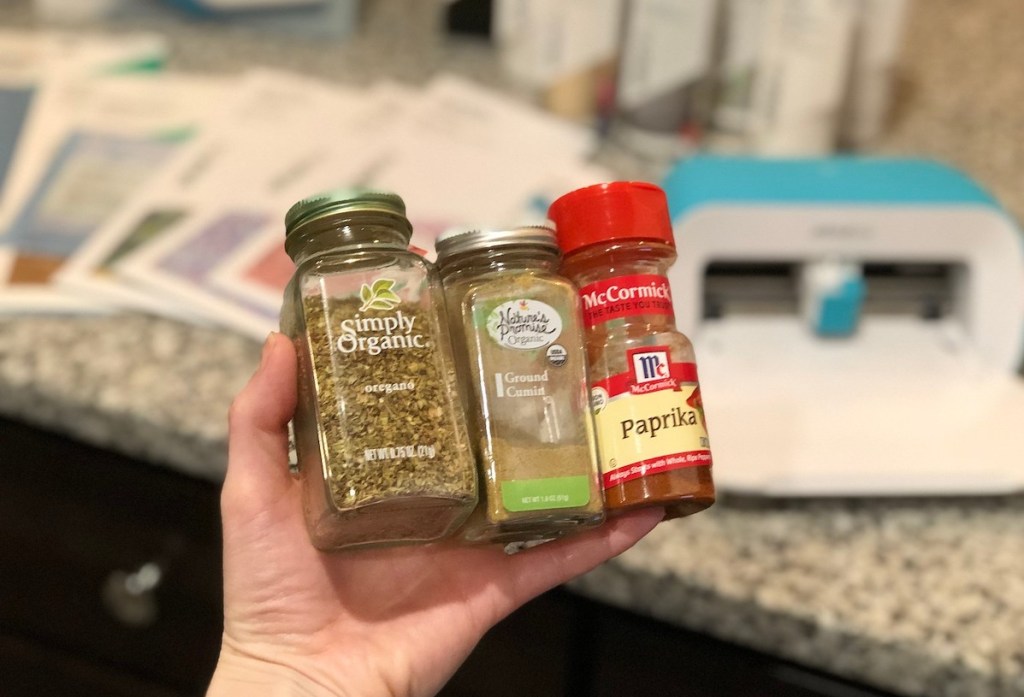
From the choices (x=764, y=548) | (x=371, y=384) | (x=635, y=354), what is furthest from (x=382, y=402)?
(x=764, y=548)

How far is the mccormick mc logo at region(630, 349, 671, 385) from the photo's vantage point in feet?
1.53

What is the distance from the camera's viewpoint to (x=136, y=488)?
2.65 ft

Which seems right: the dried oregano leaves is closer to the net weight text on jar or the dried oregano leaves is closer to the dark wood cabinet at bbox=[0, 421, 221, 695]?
the net weight text on jar

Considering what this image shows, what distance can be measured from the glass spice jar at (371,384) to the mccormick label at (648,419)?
0.24ft

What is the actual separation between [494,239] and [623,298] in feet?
0.24

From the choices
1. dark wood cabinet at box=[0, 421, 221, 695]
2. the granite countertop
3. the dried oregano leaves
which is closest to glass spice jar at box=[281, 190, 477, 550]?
the dried oregano leaves

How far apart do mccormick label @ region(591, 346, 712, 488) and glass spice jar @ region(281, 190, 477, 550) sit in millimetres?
74

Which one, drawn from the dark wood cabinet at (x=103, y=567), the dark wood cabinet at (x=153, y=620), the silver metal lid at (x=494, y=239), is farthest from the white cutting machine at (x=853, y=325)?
the dark wood cabinet at (x=103, y=567)

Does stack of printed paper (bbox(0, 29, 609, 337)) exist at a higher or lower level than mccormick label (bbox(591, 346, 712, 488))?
higher

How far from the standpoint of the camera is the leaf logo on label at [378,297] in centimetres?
45

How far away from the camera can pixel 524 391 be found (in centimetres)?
46

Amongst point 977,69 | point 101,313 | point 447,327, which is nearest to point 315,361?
point 447,327

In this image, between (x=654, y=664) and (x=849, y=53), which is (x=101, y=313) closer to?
(x=654, y=664)

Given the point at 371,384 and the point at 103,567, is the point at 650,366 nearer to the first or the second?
the point at 371,384
